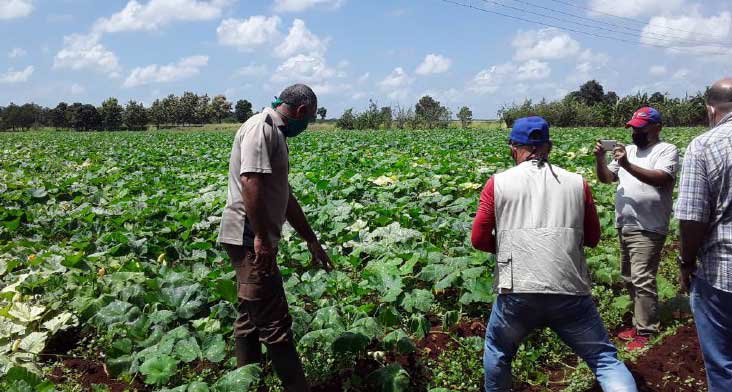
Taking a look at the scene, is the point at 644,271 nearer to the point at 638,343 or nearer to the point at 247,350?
the point at 638,343

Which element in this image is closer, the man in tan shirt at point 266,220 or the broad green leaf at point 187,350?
the man in tan shirt at point 266,220

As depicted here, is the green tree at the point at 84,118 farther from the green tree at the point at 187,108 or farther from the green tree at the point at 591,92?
Answer: the green tree at the point at 591,92

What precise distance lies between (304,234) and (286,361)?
906 millimetres

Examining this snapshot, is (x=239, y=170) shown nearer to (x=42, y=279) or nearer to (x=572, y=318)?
(x=572, y=318)

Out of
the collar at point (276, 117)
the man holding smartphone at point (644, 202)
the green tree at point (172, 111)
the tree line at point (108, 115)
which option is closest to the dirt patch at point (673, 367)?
the man holding smartphone at point (644, 202)

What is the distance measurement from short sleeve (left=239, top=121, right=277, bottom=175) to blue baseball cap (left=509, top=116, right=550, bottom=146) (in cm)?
129

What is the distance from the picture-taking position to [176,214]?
7.24 metres

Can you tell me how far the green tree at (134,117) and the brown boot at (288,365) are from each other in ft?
266

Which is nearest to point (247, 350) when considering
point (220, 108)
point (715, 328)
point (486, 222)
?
point (486, 222)

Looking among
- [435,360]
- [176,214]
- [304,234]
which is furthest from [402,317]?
[176,214]

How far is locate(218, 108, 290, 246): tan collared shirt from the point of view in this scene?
2.73m

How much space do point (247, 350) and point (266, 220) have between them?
0.97m

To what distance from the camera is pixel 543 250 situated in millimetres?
2541

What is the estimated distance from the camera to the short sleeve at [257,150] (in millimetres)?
2713
